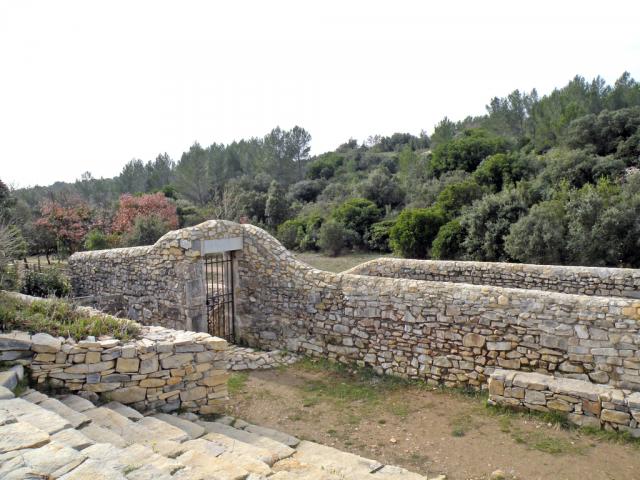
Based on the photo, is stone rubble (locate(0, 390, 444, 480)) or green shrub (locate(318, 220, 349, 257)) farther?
green shrub (locate(318, 220, 349, 257))

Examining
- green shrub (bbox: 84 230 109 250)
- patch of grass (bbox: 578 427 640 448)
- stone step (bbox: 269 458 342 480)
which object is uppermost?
green shrub (bbox: 84 230 109 250)

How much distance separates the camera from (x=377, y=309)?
8297mm

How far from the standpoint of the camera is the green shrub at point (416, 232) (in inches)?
869

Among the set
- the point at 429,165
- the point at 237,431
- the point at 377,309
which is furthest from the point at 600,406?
the point at 429,165

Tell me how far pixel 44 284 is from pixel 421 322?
9.44 meters

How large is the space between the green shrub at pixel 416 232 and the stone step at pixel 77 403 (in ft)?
59.6

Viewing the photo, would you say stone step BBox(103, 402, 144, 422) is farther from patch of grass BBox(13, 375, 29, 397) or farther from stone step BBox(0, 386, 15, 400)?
stone step BBox(0, 386, 15, 400)

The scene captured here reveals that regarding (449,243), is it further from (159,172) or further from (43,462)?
(159,172)

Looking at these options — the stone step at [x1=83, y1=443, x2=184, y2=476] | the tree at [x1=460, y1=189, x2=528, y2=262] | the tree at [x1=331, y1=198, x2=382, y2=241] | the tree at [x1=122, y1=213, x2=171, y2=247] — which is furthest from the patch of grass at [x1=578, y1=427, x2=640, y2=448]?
the tree at [x1=331, y1=198, x2=382, y2=241]

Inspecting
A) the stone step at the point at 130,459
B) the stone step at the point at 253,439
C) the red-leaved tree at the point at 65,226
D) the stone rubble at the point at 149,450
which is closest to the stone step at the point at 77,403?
the stone rubble at the point at 149,450

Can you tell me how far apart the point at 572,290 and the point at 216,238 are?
24.0 ft

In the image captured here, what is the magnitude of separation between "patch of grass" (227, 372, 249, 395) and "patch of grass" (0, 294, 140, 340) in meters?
2.26

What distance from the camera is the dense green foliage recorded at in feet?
56.1

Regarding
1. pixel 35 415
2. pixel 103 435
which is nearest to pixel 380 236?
pixel 103 435
